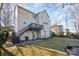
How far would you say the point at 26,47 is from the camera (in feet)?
6.18

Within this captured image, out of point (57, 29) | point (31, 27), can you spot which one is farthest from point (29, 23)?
point (57, 29)

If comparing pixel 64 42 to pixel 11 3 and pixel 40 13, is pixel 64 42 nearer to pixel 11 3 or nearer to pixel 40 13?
pixel 40 13

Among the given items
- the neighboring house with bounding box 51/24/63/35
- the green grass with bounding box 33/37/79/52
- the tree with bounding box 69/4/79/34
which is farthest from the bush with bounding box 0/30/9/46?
the tree with bounding box 69/4/79/34

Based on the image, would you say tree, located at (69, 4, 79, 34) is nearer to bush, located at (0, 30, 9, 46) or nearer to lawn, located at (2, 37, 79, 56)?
lawn, located at (2, 37, 79, 56)

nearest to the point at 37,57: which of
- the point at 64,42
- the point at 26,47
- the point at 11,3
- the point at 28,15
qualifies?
the point at 26,47

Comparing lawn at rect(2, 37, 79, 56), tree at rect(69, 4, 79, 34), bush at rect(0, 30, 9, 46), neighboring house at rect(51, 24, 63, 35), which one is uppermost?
tree at rect(69, 4, 79, 34)

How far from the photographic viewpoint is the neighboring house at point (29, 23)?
190cm

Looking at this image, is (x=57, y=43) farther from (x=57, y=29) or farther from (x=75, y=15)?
(x=75, y=15)

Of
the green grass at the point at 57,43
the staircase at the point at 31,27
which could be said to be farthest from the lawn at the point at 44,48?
the staircase at the point at 31,27

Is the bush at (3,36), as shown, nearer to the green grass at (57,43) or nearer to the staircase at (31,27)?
the staircase at (31,27)

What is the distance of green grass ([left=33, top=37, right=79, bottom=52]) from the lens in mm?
1867

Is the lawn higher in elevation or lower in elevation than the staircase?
lower

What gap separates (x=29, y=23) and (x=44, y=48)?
0.94 ft

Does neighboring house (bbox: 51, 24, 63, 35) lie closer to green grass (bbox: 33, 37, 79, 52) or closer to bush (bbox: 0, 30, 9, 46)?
green grass (bbox: 33, 37, 79, 52)
